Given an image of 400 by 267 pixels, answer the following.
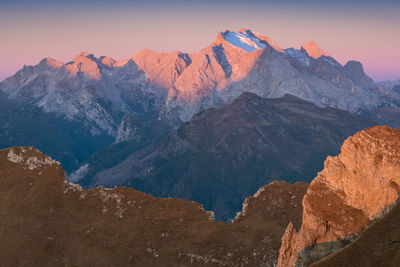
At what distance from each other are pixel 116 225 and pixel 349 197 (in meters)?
44.9

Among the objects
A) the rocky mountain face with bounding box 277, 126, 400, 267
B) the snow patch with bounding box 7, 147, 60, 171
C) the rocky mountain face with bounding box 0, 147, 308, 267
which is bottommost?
the rocky mountain face with bounding box 0, 147, 308, 267

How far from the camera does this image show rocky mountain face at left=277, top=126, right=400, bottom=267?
38.8m

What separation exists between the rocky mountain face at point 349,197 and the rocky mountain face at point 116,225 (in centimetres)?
1946

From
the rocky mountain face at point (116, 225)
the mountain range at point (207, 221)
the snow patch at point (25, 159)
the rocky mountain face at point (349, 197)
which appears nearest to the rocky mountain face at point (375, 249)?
the mountain range at point (207, 221)

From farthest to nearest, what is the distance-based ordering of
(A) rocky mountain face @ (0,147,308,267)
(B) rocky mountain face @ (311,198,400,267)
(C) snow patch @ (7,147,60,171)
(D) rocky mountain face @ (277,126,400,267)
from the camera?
(C) snow patch @ (7,147,60,171)
(A) rocky mountain face @ (0,147,308,267)
(D) rocky mountain face @ (277,126,400,267)
(B) rocky mountain face @ (311,198,400,267)

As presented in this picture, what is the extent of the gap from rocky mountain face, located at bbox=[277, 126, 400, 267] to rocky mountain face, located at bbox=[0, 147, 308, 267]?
63.8 ft

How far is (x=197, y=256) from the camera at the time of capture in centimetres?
6022

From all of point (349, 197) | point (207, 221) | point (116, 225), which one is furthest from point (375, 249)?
point (116, 225)

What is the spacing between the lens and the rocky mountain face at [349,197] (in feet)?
127

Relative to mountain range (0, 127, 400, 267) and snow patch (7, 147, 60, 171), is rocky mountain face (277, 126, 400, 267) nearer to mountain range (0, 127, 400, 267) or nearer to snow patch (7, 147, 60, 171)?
mountain range (0, 127, 400, 267)

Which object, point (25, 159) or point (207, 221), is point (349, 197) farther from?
point (25, 159)

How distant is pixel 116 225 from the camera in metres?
66.7

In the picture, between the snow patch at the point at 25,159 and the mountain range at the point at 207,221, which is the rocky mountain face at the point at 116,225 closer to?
the snow patch at the point at 25,159

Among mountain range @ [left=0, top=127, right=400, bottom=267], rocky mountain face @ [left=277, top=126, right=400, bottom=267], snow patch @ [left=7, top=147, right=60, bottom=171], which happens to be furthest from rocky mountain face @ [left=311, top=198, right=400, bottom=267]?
snow patch @ [left=7, top=147, right=60, bottom=171]
